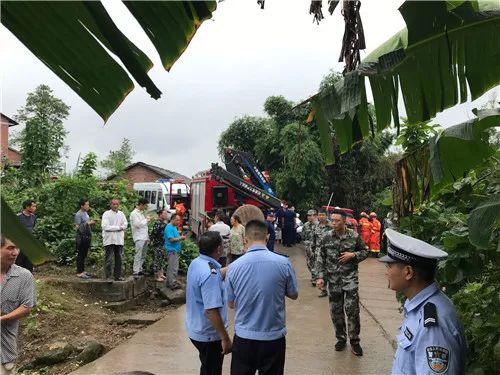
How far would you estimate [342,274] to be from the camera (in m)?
5.99

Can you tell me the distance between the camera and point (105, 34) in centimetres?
94

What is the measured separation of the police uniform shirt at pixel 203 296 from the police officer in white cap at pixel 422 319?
1653 mm

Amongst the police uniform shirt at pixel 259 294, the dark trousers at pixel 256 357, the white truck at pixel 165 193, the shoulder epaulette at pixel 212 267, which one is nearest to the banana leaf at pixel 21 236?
the police uniform shirt at pixel 259 294

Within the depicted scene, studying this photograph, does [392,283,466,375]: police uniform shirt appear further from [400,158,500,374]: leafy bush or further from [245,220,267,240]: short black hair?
[245,220,267,240]: short black hair

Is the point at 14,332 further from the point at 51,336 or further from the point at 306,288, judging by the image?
the point at 306,288

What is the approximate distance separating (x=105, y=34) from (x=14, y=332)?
339 centimetres

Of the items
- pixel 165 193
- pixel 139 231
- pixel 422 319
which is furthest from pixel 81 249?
pixel 165 193

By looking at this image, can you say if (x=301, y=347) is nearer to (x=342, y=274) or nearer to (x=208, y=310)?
(x=342, y=274)

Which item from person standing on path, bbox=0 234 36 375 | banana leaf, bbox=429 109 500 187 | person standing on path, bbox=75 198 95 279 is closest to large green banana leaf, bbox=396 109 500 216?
banana leaf, bbox=429 109 500 187

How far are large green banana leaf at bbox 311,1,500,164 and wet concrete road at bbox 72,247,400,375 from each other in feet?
11.6

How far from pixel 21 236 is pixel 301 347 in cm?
589

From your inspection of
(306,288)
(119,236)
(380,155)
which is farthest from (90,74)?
(380,155)

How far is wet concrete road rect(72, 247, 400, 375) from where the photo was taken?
5508 millimetres

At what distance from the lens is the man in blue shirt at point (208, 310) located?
3.76m
